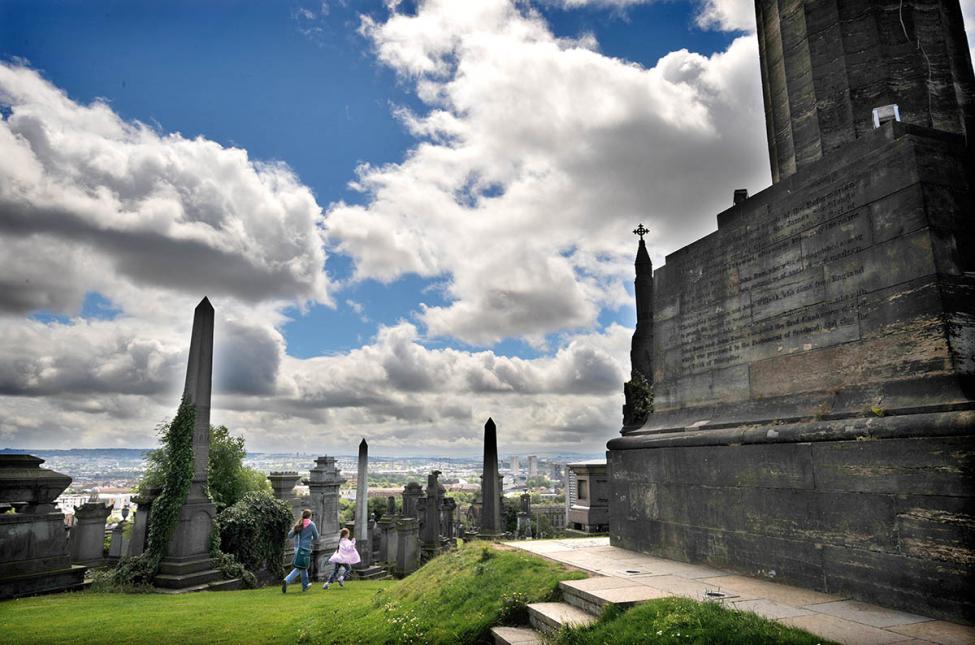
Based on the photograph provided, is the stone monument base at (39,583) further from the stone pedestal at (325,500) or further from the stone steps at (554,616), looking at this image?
the stone pedestal at (325,500)

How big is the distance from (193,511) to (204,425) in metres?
2.35

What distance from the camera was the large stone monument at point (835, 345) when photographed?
5.52 m

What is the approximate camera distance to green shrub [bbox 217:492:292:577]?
701 inches

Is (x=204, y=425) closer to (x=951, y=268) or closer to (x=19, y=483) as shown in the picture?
(x=19, y=483)

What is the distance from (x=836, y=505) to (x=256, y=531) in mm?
17172

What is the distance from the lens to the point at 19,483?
29.8ft

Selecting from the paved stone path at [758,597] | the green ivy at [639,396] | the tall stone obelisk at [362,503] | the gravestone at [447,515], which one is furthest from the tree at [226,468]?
the paved stone path at [758,597]

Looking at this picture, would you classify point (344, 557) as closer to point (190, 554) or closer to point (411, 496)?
point (190, 554)

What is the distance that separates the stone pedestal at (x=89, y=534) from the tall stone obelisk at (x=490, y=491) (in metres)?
11.0

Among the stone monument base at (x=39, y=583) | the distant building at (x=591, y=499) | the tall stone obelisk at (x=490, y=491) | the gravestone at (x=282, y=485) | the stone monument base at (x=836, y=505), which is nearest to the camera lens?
the stone monument base at (x=836, y=505)

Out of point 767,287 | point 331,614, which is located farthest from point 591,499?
point 767,287

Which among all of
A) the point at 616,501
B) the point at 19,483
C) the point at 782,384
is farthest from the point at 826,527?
the point at 19,483

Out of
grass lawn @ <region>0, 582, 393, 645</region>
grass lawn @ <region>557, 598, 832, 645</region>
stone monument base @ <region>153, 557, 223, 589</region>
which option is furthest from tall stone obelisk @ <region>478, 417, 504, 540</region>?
grass lawn @ <region>557, 598, 832, 645</region>

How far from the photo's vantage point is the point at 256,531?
59.3 feet
